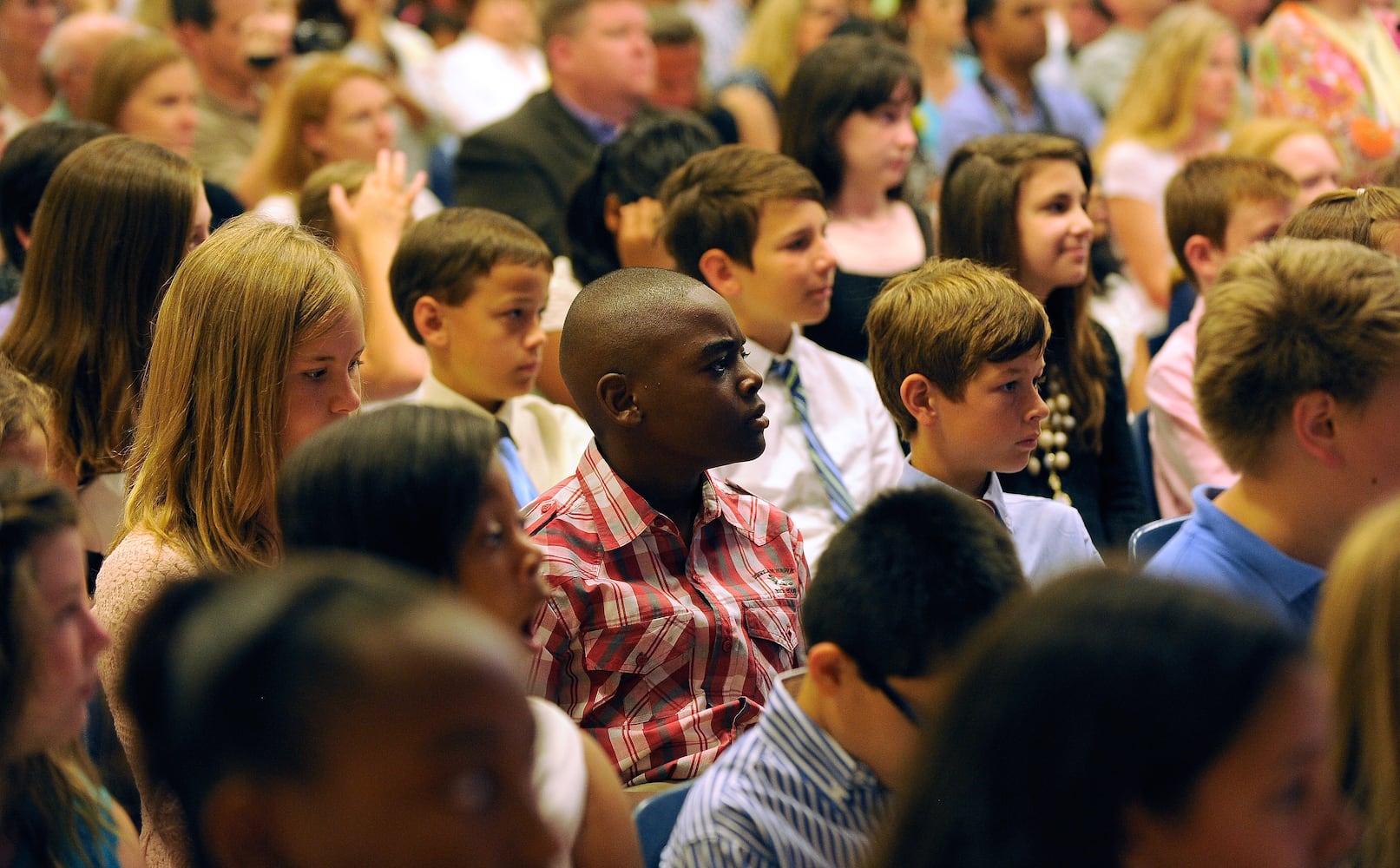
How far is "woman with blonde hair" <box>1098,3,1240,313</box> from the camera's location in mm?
4680

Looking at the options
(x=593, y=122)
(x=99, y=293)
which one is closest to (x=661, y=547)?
(x=99, y=293)

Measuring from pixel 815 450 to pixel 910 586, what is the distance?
1546 millimetres

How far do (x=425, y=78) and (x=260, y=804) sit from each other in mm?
5415

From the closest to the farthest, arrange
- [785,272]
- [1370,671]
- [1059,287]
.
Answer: [1370,671], [785,272], [1059,287]

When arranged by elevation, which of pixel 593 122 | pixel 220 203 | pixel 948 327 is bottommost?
pixel 593 122

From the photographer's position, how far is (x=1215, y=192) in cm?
362

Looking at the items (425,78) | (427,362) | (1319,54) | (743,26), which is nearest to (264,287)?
(427,362)

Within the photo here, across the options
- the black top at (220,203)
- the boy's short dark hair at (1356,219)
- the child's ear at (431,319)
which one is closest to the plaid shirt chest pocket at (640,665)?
the child's ear at (431,319)

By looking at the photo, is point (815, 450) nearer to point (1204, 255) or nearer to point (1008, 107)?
point (1204, 255)

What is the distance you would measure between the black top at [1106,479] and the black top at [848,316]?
1.69 feet

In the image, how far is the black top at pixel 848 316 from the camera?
3.65 m

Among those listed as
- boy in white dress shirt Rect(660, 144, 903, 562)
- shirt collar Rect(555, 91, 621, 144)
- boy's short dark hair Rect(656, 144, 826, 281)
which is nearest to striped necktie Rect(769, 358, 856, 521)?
boy in white dress shirt Rect(660, 144, 903, 562)

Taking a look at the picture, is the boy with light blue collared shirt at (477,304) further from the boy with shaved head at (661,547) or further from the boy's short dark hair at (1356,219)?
the boy's short dark hair at (1356,219)

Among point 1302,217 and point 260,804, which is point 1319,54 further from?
point 260,804
